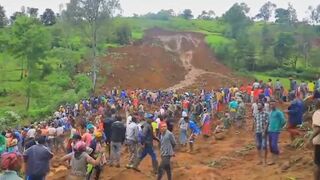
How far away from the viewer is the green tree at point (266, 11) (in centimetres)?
11188

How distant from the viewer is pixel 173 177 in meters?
12.6

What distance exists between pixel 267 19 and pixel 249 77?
65723 millimetres

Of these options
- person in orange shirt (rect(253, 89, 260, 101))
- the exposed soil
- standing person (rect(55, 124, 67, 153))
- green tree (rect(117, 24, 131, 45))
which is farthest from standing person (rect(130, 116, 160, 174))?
green tree (rect(117, 24, 131, 45))

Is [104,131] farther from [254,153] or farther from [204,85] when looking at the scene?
[204,85]

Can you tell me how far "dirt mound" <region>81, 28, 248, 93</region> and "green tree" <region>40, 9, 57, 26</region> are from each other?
1291 cm

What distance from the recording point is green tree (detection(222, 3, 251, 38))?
72188 mm

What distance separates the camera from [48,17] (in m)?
71.2

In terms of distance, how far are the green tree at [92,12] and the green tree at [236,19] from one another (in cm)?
3485

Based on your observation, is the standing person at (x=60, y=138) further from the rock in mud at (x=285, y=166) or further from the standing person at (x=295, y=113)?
the rock in mud at (x=285, y=166)

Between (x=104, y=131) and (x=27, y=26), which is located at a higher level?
(x=27, y=26)

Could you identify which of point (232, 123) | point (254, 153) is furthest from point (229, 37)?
point (254, 153)

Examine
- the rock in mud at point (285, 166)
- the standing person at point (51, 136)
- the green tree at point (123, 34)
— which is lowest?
the standing person at point (51, 136)

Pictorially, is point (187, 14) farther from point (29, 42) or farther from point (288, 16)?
point (29, 42)

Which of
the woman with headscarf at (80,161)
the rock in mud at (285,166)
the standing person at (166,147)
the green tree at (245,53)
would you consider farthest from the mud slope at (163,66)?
the woman with headscarf at (80,161)
